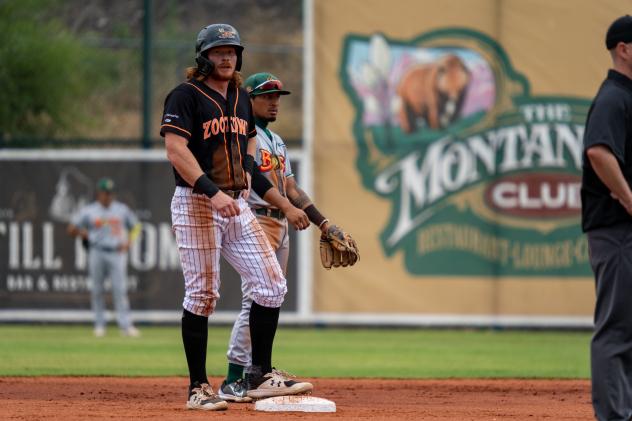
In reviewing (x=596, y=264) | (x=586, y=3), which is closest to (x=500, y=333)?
(x=586, y=3)

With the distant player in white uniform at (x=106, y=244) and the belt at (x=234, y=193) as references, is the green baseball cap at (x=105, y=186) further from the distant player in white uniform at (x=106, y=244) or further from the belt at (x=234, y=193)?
the belt at (x=234, y=193)

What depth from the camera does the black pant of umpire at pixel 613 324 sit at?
5.62 m

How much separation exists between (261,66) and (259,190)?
18.8 m

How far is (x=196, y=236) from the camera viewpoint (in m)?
6.99

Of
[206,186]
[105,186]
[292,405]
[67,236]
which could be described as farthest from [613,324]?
[67,236]

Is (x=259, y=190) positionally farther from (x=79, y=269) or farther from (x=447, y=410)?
(x=79, y=269)

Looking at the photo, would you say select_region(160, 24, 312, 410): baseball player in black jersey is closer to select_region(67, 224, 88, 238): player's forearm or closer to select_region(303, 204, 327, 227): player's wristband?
select_region(303, 204, 327, 227): player's wristband

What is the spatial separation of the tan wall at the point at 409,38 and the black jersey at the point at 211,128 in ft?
31.0

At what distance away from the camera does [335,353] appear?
42.4 ft

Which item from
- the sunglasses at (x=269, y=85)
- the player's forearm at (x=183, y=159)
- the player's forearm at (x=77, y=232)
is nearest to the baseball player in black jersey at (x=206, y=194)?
the player's forearm at (x=183, y=159)

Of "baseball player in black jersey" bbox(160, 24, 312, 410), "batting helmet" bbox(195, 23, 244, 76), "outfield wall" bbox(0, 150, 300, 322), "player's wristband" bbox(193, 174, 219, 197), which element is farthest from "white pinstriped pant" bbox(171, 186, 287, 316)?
"outfield wall" bbox(0, 150, 300, 322)

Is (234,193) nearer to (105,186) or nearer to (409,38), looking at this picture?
(105,186)

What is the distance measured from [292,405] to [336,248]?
1.17 metres

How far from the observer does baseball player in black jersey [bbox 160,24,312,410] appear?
6.88 m
